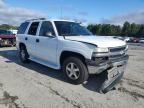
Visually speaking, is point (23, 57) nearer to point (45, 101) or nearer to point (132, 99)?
point (45, 101)

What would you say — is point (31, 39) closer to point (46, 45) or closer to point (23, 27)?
point (46, 45)

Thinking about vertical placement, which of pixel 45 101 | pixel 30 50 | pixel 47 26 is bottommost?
pixel 45 101

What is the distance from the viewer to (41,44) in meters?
7.15

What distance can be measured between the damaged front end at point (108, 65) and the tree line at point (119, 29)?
5724cm

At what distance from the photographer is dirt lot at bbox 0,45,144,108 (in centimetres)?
450

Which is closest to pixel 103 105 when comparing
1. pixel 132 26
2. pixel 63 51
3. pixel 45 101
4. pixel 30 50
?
pixel 45 101

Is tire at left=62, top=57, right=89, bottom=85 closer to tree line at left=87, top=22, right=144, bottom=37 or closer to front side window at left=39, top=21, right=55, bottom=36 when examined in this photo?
front side window at left=39, top=21, right=55, bottom=36

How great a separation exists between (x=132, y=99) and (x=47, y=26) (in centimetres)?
376

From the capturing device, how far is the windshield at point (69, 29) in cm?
657

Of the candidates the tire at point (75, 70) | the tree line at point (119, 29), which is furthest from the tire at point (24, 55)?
the tree line at point (119, 29)

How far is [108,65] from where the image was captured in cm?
545

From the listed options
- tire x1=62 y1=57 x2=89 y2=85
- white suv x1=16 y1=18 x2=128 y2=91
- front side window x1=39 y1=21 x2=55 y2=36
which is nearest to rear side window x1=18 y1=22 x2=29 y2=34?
white suv x1=16 y1=18 x2=128 y2=91

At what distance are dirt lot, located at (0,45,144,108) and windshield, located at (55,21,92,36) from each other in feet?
4.77

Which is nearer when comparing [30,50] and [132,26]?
[30,50]
